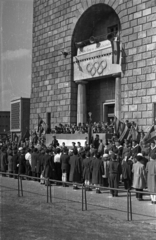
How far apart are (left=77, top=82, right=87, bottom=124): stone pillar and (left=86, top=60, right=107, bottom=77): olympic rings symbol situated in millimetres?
1453

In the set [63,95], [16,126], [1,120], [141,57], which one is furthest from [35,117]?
[1,120]

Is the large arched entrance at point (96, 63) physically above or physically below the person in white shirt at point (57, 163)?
above

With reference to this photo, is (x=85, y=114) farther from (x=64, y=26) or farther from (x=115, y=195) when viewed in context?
(x=115, y=195)

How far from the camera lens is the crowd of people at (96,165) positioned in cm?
1138

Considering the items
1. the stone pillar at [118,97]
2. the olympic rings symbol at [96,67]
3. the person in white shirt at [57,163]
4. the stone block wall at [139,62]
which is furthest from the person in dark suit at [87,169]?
the olympic rings symbol at [96,67]

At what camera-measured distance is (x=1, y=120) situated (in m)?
56.2

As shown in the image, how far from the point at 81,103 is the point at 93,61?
3.23 m

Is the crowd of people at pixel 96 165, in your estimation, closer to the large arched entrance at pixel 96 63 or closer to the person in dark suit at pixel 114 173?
the person in dark suit at pixel 114 173

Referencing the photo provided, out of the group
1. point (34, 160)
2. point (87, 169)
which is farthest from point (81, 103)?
point (87, 169)

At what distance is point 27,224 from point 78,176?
20.2 ft

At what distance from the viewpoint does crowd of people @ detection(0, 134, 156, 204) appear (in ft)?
37.3

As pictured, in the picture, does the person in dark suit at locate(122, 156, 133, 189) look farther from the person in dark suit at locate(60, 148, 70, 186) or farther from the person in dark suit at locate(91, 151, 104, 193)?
the person in dark suit at locate(60, 148, 70, 186)

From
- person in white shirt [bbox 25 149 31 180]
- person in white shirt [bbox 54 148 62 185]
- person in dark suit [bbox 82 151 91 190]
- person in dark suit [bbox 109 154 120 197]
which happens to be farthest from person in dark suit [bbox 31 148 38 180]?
person in dark suit [bbox 109 154 120 197]

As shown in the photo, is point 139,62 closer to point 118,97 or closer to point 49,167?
point 118,97
